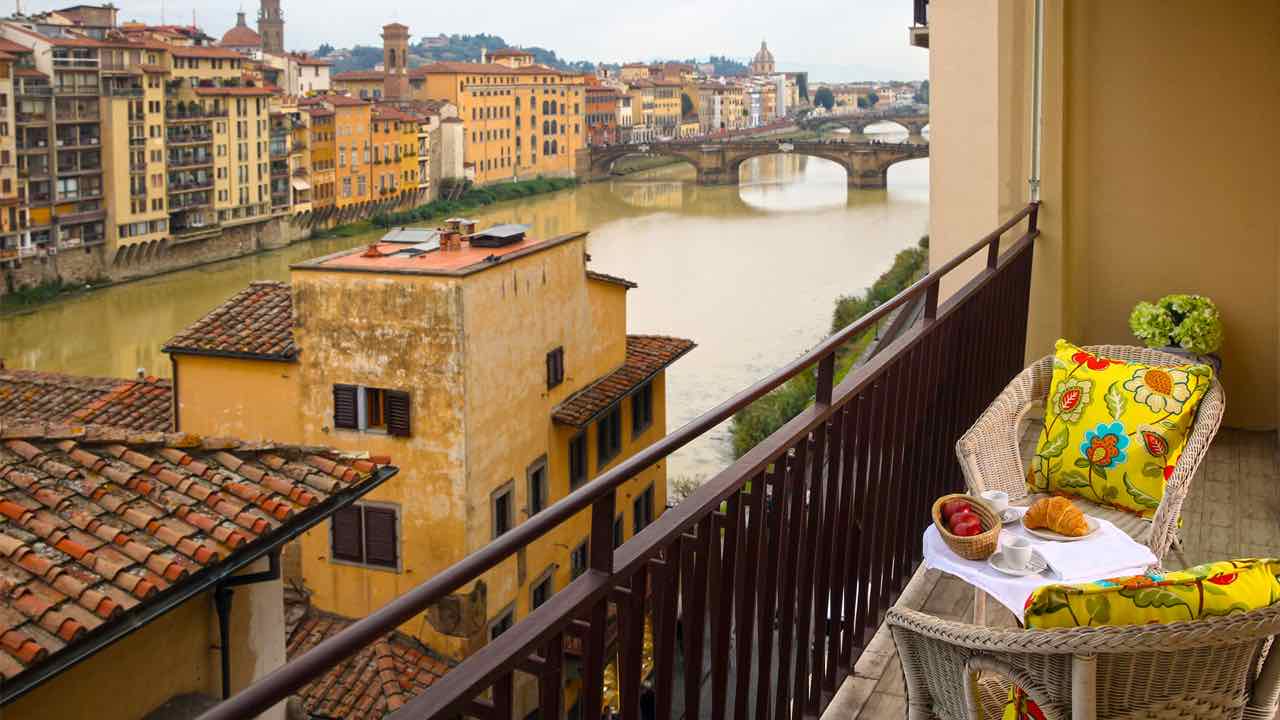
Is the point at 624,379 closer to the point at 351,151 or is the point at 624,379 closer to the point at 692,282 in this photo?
the point at 692,282

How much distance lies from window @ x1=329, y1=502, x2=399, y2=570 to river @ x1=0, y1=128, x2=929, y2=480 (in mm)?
5033

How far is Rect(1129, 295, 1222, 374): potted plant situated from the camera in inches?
119

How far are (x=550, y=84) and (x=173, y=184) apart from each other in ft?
48.3

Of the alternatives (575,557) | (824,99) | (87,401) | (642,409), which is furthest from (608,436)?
(824,99)

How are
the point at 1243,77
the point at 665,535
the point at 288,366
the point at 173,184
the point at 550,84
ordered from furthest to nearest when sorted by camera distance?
the point at 550,84, the point at 173,184, the point at 288,366, the point at 1243,77, the point at 665,535

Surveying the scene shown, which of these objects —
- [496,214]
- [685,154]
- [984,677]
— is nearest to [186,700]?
[984,677]

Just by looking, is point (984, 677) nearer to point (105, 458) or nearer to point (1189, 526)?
point (1189, 526)

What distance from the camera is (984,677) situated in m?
1.32

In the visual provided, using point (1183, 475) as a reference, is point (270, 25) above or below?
above

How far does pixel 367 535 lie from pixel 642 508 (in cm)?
300

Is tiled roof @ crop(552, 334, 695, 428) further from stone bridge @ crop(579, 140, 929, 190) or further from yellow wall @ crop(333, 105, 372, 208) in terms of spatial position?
stone bridge @ crop(579, 140, 929, 190)

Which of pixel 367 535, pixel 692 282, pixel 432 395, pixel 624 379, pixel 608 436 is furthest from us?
pixel 692 282

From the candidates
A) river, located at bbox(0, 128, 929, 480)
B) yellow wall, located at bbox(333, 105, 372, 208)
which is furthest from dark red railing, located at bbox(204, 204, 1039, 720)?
yellow wall, located at bbox(333, 105, 372, 208)

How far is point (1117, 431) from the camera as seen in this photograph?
80.2 inches
